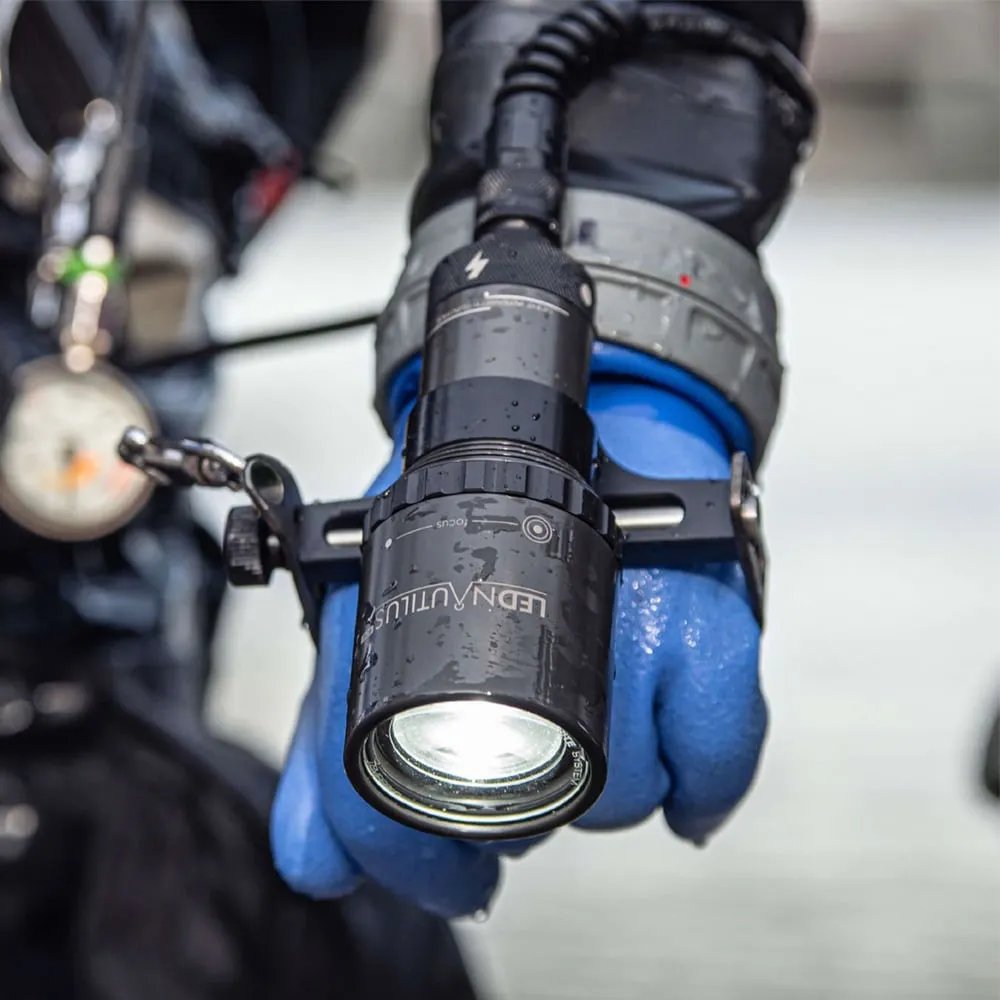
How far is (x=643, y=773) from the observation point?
0.65 m

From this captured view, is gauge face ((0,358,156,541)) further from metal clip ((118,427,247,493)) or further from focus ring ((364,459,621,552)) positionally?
focus ring ((364,459,621,552))

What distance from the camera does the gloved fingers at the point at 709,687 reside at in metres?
0.64

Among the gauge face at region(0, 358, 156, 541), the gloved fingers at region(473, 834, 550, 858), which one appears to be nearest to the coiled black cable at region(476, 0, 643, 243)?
the gloved fingers at region(473, 834, 550, 858)

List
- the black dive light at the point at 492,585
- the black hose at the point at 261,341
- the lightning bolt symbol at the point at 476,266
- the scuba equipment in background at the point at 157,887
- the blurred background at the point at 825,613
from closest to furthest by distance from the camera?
the black dive light at the point at 492,585 < the lightning bolt symbol at the point at 476,266 < the black hose at the point at 261,341 < the scuba equipment in background at the point at 157,887 < the blurred background at the point at 825,613

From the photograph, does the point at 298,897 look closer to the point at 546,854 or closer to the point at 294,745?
the point at 294,745

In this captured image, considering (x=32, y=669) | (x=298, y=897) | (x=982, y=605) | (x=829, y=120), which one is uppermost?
(x=829, y=120)

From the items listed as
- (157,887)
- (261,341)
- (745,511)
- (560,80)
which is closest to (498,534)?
(745,511)

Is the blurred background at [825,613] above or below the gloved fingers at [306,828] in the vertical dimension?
above

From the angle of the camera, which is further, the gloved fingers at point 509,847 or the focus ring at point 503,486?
the gloved fingers at point 509,847

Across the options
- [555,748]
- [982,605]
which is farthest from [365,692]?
[982,605]

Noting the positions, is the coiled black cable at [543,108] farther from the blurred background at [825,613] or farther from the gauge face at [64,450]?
the blurred background at [825,613]

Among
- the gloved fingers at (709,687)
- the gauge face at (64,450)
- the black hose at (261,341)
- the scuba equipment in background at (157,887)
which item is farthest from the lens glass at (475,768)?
the gauge face at (64,450)

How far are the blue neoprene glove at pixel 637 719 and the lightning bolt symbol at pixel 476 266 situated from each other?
0.08 m

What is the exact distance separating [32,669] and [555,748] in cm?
111
